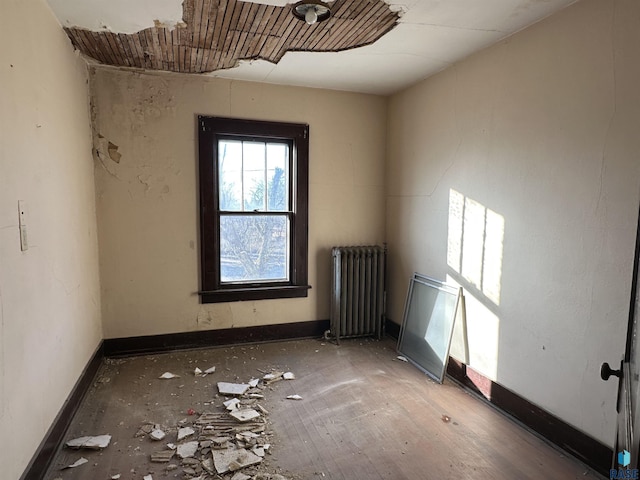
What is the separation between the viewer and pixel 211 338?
3682mm

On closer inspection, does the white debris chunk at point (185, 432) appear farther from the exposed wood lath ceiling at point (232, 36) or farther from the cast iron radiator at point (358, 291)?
the exposed wood lath ceiling at point (232, 36)

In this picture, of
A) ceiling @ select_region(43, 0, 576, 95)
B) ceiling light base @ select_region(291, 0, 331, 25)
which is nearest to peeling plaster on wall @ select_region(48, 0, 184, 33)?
ceiling @ select_region(43, 0, 576, 95)

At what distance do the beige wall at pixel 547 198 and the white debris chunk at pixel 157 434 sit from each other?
2.16m

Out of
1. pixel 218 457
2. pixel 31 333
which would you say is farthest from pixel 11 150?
pixel 218 457

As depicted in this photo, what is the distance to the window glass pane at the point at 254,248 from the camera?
3682mm

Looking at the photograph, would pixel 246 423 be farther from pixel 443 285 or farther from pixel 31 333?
pixel 443 285

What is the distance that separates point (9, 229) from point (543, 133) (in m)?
2.79

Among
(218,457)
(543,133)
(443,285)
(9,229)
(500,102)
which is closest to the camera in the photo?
(9,229)

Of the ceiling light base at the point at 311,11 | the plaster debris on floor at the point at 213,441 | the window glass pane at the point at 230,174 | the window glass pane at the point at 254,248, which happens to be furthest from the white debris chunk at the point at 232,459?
the ceiling light base at the point at 311,11

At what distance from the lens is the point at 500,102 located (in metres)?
2.62

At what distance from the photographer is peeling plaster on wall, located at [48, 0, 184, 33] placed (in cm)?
220

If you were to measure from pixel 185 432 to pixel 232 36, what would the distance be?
253 cm

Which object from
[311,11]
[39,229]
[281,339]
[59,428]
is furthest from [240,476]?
[311,11]

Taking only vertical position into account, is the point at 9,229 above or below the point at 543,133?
below
